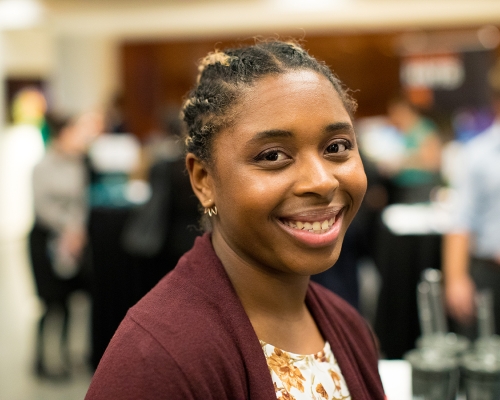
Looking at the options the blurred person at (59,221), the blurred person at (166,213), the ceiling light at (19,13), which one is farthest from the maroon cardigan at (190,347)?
the ceiling light at (19,13)

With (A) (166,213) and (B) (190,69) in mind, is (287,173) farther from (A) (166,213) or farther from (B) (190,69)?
(B) (190,69)

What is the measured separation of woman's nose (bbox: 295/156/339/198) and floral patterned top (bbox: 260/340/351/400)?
0.26 metres

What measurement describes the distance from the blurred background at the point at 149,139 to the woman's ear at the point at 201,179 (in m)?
0.19

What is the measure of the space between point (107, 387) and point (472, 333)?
2485 mm

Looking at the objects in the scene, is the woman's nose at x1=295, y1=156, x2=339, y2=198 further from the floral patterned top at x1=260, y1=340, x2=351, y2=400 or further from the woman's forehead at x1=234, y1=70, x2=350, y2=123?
the floral patterned top at x1=260, y1=340, x2=351, y2=400

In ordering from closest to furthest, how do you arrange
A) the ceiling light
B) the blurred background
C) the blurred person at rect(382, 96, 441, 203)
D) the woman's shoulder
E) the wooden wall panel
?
the woman's shoulder, the blurred background, the blurred person at rect(382, 96, 441, 203), the ceiling light, the wooden wall panel

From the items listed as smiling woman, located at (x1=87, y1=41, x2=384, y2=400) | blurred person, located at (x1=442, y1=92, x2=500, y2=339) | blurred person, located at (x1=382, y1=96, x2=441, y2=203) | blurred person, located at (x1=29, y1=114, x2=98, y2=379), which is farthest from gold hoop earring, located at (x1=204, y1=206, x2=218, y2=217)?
blurred person, located at (x1=382, y1=96, x2=441, y2=203)

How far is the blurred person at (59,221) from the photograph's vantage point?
12.7 ft

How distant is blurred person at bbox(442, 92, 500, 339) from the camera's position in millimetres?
2785

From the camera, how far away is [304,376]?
1.00 metres

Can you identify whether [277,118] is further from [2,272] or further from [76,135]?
[2,272]

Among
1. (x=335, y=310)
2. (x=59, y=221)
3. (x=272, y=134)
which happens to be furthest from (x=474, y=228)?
(x=59, y=221)

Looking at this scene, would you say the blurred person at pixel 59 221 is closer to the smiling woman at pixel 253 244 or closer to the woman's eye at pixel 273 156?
the smiling woman at pixel 253 244

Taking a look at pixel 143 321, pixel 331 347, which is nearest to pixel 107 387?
pixel 143 321
